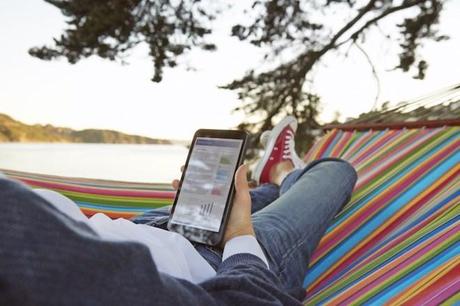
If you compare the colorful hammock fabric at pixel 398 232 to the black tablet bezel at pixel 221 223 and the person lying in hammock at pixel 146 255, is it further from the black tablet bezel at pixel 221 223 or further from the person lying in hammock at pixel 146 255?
the black tablet bezel at pixel 221 223

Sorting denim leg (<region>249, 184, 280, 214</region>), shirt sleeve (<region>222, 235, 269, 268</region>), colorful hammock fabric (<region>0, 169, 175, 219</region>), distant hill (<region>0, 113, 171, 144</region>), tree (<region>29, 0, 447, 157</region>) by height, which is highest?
tree (<region>29, 0, 447, 157</region>)

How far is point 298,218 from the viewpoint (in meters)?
0.91

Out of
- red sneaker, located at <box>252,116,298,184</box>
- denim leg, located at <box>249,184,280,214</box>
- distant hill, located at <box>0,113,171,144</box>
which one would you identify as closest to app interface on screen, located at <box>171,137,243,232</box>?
denim leg, located at <box>249,184,280,214</box>

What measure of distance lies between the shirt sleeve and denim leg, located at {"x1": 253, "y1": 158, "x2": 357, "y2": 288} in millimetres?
85

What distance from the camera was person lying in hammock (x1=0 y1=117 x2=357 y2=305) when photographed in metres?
0.35

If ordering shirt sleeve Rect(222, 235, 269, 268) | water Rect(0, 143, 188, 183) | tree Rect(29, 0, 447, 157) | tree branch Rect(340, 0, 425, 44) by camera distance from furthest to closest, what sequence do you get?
water Rect(0, 143, 188, 183), tree Rect(29, 0, 447, 157), tree branch Rect(340, 0, 425, 44), shirt sleeve Rect(222, 235, 269, 268)

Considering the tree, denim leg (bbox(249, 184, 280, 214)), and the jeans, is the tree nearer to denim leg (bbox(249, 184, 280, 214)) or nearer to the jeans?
denim leg (bbox(249, 184, 280, 214))

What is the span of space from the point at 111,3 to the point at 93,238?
492 cm

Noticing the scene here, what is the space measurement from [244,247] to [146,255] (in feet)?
0.89

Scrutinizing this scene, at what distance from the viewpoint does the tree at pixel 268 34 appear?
4.83 metres

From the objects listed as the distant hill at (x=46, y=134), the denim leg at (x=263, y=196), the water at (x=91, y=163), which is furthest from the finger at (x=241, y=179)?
the distant hill at (x=46, y=134)

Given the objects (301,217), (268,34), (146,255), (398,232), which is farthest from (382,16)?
(146,255)

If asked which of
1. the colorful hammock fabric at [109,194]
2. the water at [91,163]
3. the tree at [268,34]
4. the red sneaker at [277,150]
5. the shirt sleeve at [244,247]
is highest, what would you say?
the tree at [268,34]

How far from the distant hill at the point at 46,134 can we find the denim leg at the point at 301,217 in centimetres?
853
